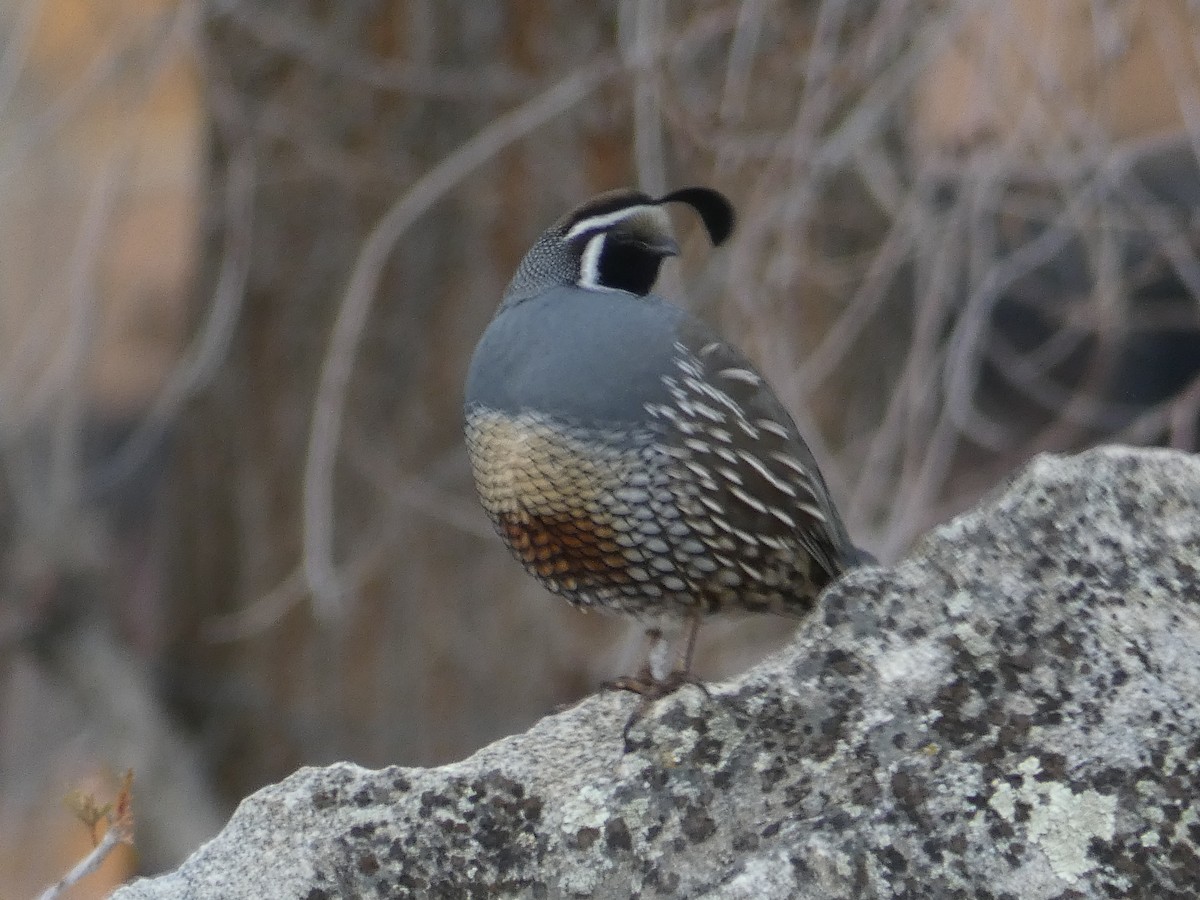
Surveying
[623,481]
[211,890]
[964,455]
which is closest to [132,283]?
[964,455]

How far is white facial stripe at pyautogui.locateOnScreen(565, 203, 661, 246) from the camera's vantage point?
2.75m

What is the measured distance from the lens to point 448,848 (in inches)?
71.6

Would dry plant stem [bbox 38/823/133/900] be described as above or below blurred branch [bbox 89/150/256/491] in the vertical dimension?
below

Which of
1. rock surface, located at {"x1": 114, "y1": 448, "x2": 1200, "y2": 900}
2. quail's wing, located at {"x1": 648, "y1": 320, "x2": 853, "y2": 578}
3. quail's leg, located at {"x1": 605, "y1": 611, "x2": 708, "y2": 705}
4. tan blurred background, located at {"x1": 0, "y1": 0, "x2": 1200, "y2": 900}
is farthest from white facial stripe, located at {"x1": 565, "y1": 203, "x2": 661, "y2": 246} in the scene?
rock surface, located at {"x1": 114, "y1": 448, "x2": 1200, "y2": 900}

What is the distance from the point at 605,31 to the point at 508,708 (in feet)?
5.36

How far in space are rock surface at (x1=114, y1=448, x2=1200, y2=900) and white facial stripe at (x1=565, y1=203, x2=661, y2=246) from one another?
980 mm

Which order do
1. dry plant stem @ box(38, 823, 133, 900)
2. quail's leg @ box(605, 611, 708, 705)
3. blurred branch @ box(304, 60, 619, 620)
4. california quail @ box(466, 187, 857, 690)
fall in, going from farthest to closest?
blurred branch @ box(304, 60, 619, 620) < california quail @ box(466, 187, 857, 690) < quail's leg @ box(605, 611, 708, 705) < dry plant stem @ box(38, 823, 133, 900)

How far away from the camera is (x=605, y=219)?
2766 mm

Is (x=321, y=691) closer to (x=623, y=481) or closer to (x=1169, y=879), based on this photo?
(x=623, y=481)

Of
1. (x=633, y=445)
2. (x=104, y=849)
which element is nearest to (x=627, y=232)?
(x=633, y=445)

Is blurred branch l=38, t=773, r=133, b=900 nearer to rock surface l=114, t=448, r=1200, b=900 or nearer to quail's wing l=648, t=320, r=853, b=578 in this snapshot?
rock surface l=114, t=448, r=1200, b=900

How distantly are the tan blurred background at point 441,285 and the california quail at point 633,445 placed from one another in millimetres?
710

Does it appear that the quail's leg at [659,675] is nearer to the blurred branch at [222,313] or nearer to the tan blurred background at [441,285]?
the tan blurred background at [441,285]

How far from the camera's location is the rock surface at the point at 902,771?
5.50ft
